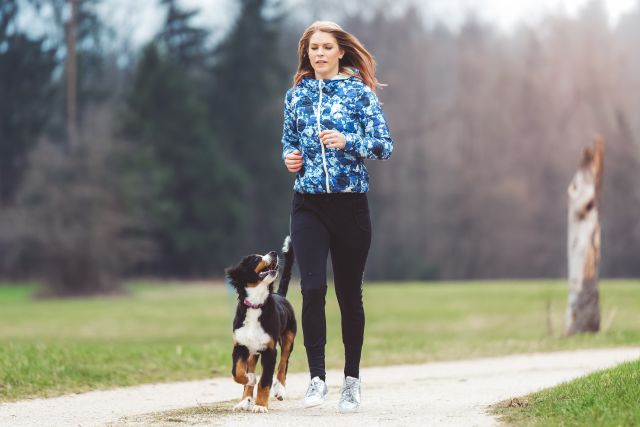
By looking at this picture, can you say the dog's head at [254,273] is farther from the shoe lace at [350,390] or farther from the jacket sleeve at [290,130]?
the shoe lace at [350,390]

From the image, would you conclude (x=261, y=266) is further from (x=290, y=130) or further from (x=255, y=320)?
(x=290, y=130)

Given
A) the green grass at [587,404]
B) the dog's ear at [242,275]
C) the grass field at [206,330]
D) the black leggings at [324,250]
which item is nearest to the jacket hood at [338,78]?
the black leggings at [324,250]

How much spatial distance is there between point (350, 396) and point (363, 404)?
2.62 feet

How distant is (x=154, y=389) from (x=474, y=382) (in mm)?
3141

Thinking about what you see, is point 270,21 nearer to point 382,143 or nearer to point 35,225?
point 35,225

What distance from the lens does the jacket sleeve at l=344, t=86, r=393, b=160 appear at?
23.5 feet

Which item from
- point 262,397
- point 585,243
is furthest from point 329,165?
point 585,243

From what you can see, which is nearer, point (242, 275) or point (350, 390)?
point (242, 275)

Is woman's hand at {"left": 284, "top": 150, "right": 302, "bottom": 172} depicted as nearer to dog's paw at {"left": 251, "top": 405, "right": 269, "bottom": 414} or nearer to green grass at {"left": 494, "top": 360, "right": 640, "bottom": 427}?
dog's paw at {"left": 251, "top": 405, "right": 269, "bottom": 414}

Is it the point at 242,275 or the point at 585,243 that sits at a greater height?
the point at 242,275

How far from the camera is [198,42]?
64.9 m

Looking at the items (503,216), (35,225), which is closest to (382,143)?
(35,225)

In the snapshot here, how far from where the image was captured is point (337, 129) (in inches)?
284

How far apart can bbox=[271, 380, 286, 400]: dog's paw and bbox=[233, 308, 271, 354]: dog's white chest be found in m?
1.06
